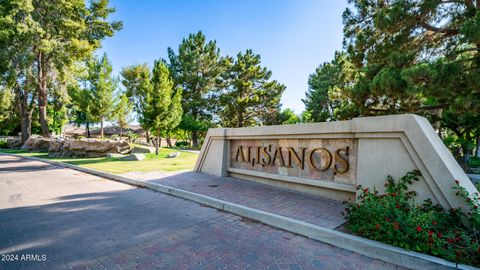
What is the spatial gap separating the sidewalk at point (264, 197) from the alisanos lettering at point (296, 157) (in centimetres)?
75

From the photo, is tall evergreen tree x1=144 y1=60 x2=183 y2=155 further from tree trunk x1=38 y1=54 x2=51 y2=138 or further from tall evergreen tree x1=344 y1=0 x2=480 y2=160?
tree trunk x1=38 y1=54 x2=51 y2=138

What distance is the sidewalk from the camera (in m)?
4.90

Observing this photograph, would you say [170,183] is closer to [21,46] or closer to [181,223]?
[181,223]

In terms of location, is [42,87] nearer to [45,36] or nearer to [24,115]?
[45,36]

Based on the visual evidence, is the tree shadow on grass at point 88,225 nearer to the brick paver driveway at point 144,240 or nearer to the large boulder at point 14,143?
the brick paver driveway at point 144,240

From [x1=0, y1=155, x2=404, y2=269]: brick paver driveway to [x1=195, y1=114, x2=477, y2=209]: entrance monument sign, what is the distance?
2046 mm

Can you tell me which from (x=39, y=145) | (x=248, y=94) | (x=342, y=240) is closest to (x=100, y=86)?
(x=39, y=145)

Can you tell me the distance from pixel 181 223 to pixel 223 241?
1154mm

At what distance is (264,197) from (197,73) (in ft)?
104

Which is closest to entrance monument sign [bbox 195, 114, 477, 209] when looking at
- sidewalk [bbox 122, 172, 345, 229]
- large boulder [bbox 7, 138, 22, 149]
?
sidewalk [bbox 122, 172, 345, 229]

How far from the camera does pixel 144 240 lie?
3.90m

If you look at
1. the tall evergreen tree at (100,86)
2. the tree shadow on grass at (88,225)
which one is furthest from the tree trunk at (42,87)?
the tree shadow on grass at (88,225)

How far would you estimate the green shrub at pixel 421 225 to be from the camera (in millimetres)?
3213

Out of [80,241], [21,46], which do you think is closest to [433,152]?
[80,241]
